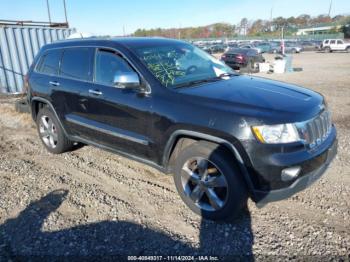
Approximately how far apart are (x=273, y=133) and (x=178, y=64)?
1612mm

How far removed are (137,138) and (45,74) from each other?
232cm

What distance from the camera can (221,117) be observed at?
291cm

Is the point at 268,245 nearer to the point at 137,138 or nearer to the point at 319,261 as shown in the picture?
the point at 319,261

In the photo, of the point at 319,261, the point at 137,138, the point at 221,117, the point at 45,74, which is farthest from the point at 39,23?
the point at 319,261

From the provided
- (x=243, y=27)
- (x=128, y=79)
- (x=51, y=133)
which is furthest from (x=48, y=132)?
(x=243, y=27)

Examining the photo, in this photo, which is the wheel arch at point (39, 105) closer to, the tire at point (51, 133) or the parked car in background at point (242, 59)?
the tire at point (51, 133)

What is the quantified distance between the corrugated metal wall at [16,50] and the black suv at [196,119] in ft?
Result: 23.5

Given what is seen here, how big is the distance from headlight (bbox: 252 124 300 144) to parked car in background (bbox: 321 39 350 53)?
4444 centimetres

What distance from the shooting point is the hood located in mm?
2911

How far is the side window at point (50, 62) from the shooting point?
4.78 meters

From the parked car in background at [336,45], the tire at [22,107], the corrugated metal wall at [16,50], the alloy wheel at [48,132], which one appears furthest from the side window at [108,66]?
the parked car in background at [336,45]

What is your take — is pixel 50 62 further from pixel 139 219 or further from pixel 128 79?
pixel 139 219

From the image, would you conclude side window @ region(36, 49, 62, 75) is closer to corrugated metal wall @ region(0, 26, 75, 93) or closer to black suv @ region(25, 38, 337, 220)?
black suv @ region(25, 38, 337, 220)

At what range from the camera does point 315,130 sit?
9.92 ft
